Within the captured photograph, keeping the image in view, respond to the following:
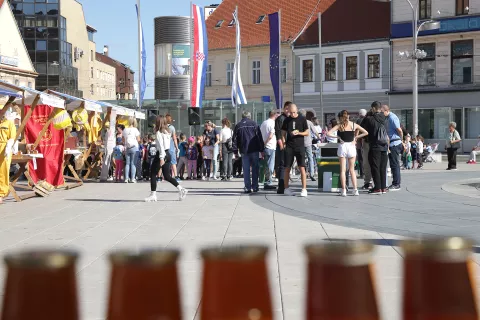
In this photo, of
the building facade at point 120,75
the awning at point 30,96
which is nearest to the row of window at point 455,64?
the awning at point 30,96

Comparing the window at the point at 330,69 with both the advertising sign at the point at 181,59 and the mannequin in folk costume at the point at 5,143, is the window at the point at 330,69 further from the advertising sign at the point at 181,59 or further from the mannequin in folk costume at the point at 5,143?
the mannequin in folk costume at the point at 5,143

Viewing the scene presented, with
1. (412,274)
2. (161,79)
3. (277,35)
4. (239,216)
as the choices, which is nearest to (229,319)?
(412,274)

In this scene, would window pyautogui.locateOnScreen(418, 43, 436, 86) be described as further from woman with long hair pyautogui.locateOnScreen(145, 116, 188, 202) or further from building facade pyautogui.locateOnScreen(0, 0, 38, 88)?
woman with long hair pyautogui.locateOnScreen(145, 116, 188, 202)

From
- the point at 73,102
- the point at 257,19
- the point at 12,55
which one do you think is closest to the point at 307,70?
the point at 257,19

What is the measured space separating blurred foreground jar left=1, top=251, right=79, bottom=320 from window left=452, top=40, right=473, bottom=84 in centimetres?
4719

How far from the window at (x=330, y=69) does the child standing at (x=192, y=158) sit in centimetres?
3084

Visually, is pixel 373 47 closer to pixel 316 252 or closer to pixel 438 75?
pixel 438 75

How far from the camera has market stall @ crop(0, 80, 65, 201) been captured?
15576mm

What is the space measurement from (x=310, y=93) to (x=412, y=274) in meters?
53.1

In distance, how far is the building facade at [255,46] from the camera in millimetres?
57719

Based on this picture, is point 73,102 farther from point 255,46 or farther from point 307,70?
point 255,46

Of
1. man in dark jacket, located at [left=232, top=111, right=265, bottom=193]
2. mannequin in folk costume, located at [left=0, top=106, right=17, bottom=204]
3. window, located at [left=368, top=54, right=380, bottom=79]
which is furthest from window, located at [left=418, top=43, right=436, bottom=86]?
mannequin in folk costume, located at [left=0, top=106, right=17, bottom=204]

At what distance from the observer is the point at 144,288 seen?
239 centimetres

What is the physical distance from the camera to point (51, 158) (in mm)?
18094
